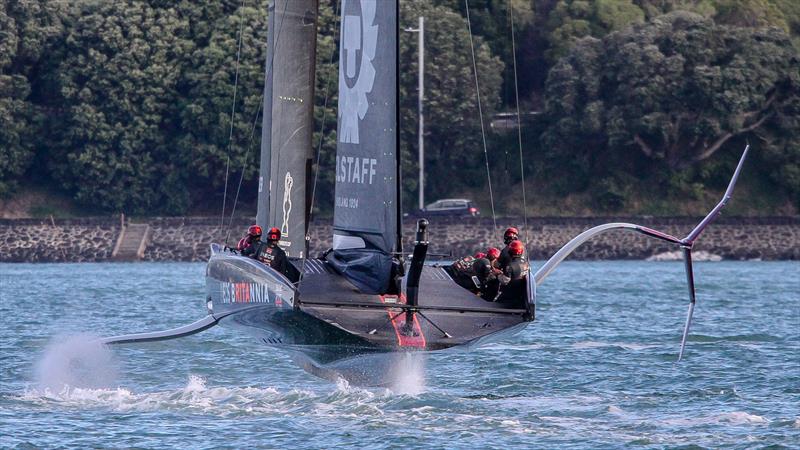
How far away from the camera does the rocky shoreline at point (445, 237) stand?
213ft

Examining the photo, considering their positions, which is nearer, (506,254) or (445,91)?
(506,254)

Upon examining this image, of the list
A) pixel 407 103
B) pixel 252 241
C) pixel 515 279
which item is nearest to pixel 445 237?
pixel 407 103

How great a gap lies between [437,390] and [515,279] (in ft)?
10.1

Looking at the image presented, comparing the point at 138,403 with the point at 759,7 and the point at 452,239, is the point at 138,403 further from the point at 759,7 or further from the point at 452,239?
the point at 759,7

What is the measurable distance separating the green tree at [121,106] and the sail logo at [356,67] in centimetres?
5135

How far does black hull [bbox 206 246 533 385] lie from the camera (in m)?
17.0

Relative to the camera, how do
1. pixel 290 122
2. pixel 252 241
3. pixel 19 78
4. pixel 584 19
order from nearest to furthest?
pixel 252 241
pixel 290 122
pixel 19 78
pixel 584 19

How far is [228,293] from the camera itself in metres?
18.9

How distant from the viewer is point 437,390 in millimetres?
20406

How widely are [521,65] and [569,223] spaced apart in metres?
14.6

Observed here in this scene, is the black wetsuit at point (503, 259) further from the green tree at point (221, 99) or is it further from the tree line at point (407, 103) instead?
the tree line at point (407, 103)

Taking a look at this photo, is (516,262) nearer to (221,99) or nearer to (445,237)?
(445,237)

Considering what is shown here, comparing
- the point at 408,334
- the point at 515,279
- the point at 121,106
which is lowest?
the point at 408,334

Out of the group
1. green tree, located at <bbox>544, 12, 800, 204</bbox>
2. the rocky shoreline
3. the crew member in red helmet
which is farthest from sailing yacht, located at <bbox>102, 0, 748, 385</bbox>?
green tree, located at <bbox>544, 12, 800, 204</bbox>
